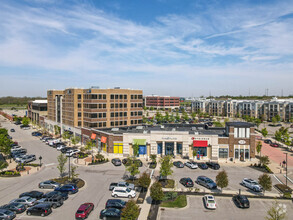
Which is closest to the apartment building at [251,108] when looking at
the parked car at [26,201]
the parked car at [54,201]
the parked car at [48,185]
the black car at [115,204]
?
the black car at [115,204]

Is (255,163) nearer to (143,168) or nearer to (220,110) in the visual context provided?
(143,168)

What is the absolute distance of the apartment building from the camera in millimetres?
136375

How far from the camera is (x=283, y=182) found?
1639 inches

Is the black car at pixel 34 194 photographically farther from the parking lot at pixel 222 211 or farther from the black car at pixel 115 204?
the parking lot at pixel 222 211

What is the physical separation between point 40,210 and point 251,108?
150 m

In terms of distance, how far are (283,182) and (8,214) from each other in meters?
45.1

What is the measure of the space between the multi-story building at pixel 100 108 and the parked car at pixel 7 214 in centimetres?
4721

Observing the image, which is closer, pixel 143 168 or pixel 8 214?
pixel 8 214

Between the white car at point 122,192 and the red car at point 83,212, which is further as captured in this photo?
the white car at point 122,192

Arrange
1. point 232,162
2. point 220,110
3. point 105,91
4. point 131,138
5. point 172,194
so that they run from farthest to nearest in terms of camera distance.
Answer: point 220,110 → point 105,91 → point 131,138 → point 232,162 → point 172,194

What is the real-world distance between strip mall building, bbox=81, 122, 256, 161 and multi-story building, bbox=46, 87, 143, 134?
18064 mm

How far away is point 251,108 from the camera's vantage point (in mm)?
151750

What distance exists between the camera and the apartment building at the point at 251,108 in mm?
136375

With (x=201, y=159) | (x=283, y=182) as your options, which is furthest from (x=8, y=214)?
(x=283, y=182)
